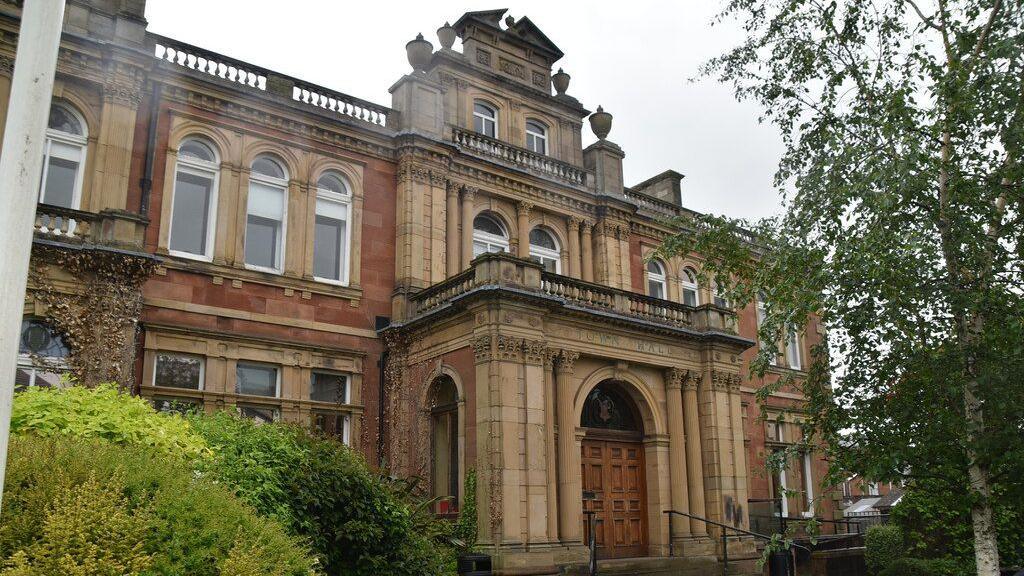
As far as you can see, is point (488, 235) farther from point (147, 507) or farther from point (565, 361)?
point (147, 507)


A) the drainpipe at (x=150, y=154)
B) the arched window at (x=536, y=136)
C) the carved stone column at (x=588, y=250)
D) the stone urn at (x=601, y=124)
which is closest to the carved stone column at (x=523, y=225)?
the carved stone column at (x=588, y=250)

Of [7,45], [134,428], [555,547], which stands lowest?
[555,547]

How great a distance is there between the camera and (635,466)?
20156mm

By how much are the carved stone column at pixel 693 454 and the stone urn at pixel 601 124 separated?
808 centimetres

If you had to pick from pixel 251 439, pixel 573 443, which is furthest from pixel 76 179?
pixel 573 443

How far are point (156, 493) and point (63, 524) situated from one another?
2.58 ft

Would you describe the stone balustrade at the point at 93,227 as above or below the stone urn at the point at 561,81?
below

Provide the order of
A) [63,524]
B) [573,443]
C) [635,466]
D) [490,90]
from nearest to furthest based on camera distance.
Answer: [63,524], [573,443], [635,466], [490,90]

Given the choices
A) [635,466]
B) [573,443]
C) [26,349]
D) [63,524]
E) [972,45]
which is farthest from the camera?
[635,466]

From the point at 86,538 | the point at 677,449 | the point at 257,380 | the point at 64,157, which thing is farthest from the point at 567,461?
the point at 86,538

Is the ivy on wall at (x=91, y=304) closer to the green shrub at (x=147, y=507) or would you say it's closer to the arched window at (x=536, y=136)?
the green shrub at (x=147, y=507)

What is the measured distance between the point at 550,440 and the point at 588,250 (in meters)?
7.58

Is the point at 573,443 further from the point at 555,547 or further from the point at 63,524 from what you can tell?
the point at 63,524

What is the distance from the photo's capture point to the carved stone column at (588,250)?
77.4 feet
